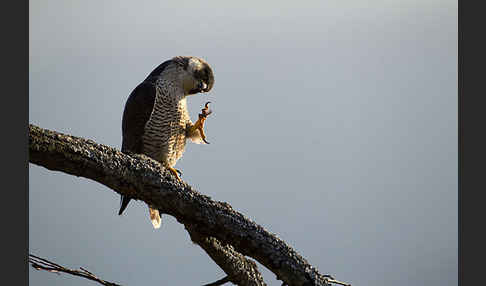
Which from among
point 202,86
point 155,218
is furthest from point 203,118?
point 155,218

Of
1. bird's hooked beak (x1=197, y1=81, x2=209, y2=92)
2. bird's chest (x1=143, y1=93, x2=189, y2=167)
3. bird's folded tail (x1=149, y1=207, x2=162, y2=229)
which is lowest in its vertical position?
bird's folded tail (x1=149, y1=207, x2=162, y2=229)

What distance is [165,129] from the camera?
2.80 meters

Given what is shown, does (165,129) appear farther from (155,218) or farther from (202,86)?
(155,218)

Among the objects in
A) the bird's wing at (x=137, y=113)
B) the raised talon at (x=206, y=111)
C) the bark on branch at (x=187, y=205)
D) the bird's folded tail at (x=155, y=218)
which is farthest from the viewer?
the bird's folded tail at (x=155, y=218)

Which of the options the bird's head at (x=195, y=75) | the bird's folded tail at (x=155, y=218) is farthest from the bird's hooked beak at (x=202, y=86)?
the bird's folded tail at (x=155, y=218)

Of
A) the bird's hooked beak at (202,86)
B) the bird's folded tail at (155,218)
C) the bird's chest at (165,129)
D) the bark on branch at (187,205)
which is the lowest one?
the bark on branch at (187,205)

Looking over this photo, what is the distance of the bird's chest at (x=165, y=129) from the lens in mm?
2791

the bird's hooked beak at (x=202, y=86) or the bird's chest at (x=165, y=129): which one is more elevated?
the bird's hooked beak at (x=202, y=86)

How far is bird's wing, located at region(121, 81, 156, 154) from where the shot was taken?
2779mm

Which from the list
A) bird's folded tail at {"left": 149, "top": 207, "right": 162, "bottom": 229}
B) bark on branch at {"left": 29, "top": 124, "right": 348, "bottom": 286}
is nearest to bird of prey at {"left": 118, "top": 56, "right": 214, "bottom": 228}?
bird's folded tail at {"left": 149, "top": 207, "right": 162, "bottom": 229}

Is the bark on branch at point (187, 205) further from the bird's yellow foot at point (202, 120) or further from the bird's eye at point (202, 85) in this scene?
the bird's eye at point (202, 85)

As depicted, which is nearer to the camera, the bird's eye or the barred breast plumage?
the barred breast plumage

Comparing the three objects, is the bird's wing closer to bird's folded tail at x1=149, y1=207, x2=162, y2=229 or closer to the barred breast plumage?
the barred breast plumage
